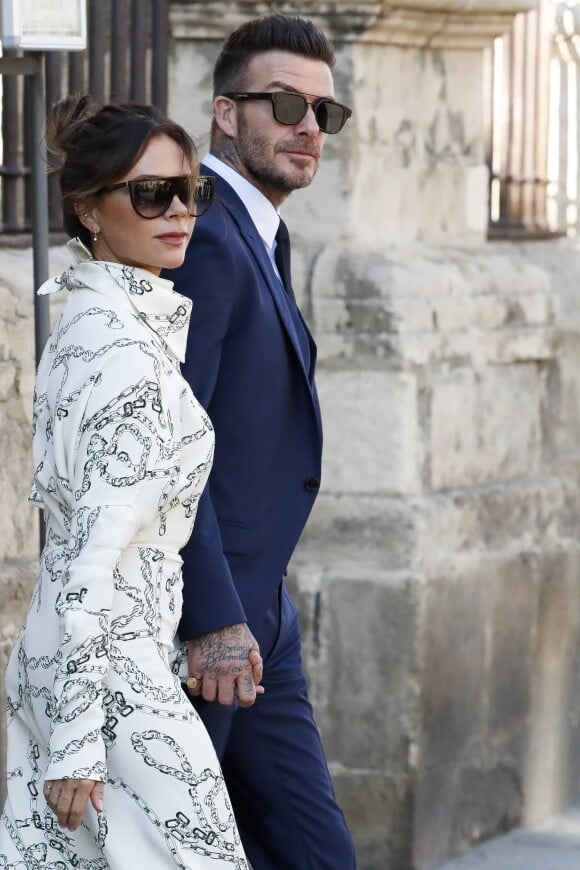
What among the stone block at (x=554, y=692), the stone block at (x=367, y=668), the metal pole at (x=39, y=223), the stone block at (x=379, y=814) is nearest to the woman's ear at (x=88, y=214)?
the metal pole at (x=39, y=223)

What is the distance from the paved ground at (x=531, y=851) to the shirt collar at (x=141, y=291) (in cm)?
276

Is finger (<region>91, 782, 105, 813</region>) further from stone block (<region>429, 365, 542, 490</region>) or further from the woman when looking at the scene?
stone block (<region>429, 365, 542, 490</region>)

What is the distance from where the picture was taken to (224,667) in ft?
10.6

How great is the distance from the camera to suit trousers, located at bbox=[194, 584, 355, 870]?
3537mm

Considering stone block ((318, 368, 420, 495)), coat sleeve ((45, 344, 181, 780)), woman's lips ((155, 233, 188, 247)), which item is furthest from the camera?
stone block ((318, 368, 420, 495))

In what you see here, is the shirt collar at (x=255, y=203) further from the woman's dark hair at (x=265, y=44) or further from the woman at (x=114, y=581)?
the woman at (x=114, y=581)

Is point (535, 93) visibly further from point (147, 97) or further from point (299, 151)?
point (299, 151)

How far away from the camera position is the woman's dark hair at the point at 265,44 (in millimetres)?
3723

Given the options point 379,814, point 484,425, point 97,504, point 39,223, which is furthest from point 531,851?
point 97,504

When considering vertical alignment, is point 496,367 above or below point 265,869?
above

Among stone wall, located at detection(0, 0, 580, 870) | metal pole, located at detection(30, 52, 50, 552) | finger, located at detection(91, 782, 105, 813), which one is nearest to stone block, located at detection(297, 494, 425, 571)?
stone wall, located at detection(0, 0, 580, 870)

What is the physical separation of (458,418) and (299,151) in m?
1.86

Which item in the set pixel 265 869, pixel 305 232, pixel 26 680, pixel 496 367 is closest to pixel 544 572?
pixel 496 367

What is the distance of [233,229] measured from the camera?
3.49 metres
